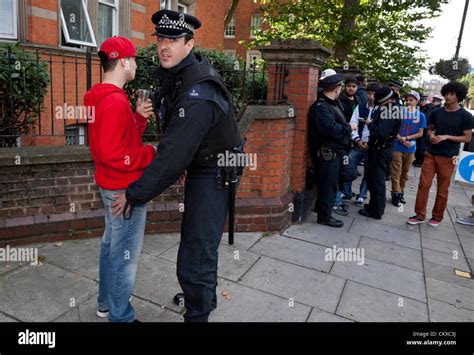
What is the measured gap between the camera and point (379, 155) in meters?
6.02

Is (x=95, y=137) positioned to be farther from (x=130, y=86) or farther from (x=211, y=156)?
(x=130, y=86)

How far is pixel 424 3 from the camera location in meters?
9.92

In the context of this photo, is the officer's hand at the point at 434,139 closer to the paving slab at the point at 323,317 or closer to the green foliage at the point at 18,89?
the paving slab at the point at 323,317

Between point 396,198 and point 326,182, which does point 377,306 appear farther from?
point 396,198

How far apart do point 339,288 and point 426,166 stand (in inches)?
122

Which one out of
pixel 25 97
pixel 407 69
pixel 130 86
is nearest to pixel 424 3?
pixel 407 69

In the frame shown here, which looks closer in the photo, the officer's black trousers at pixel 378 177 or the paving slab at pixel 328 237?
the paving slab at pixel 328 237

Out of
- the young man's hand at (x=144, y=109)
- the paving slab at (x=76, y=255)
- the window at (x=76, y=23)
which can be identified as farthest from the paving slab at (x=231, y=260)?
the window at (x=76, y=23)

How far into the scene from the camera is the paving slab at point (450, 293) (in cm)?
369

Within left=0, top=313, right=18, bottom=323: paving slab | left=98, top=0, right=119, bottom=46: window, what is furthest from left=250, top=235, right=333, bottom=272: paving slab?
left=98, top=0, right=119, bottom=46: window

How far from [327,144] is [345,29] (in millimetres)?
5604

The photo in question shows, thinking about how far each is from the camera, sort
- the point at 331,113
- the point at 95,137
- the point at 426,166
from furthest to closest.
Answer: the point at 426,166
the point at 331,113
the point at 95,137

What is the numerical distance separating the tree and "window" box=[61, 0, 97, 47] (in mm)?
4277

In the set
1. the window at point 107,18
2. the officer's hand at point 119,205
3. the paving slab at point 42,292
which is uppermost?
the window at point 107,18
